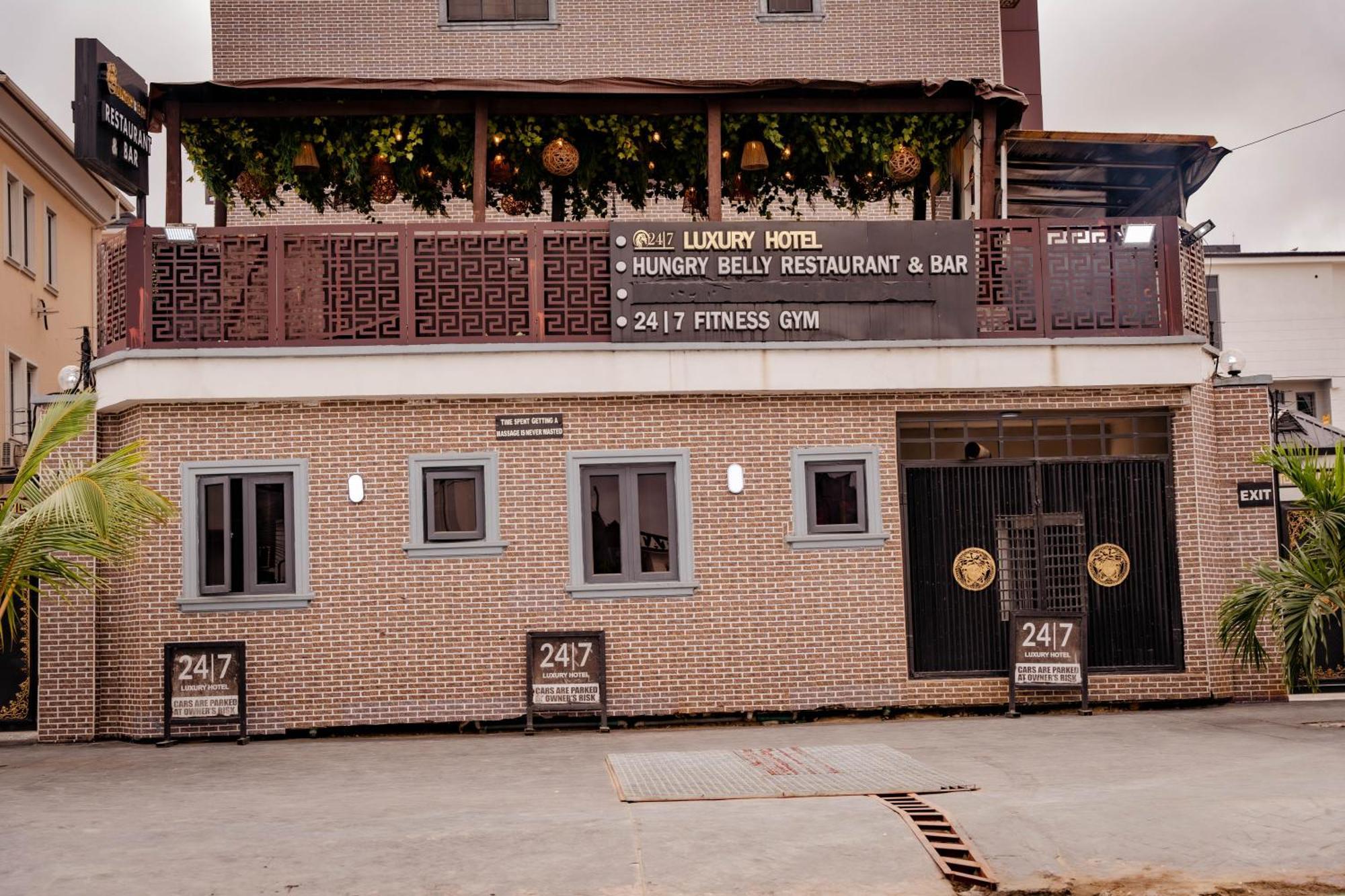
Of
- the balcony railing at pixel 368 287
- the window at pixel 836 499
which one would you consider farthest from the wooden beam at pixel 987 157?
the window at pixel 836 499

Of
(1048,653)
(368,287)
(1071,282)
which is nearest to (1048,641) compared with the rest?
(1048,653)

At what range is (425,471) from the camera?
14.8 m

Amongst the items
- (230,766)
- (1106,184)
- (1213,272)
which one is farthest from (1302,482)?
(1213,272)

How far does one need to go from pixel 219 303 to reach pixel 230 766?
4.85m

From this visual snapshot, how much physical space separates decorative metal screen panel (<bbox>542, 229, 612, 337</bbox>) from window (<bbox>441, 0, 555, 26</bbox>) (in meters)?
6.64

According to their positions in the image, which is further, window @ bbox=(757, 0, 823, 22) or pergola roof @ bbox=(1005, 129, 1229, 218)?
window @ bbox=(757, 0, 823, 22)

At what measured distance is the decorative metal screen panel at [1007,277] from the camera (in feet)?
50.1

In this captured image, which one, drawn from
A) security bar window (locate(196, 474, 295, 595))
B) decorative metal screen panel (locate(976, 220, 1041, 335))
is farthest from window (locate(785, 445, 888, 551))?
security bar window (locate(196, 474, 295, 595))

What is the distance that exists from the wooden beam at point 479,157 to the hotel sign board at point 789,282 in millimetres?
1464

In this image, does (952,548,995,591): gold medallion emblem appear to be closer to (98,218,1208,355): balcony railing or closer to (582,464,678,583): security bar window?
(98,218,1208,355): balcony railing

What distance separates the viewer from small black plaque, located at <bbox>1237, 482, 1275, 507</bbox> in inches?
627

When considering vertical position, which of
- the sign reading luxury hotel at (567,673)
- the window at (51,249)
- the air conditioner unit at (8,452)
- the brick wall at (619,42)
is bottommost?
the sign reading luxury hotel at (567,673)

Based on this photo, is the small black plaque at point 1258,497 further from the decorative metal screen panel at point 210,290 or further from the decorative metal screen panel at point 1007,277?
the decorative metal screen panel at point 210,290

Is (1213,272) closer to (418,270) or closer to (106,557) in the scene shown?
(418,270)
